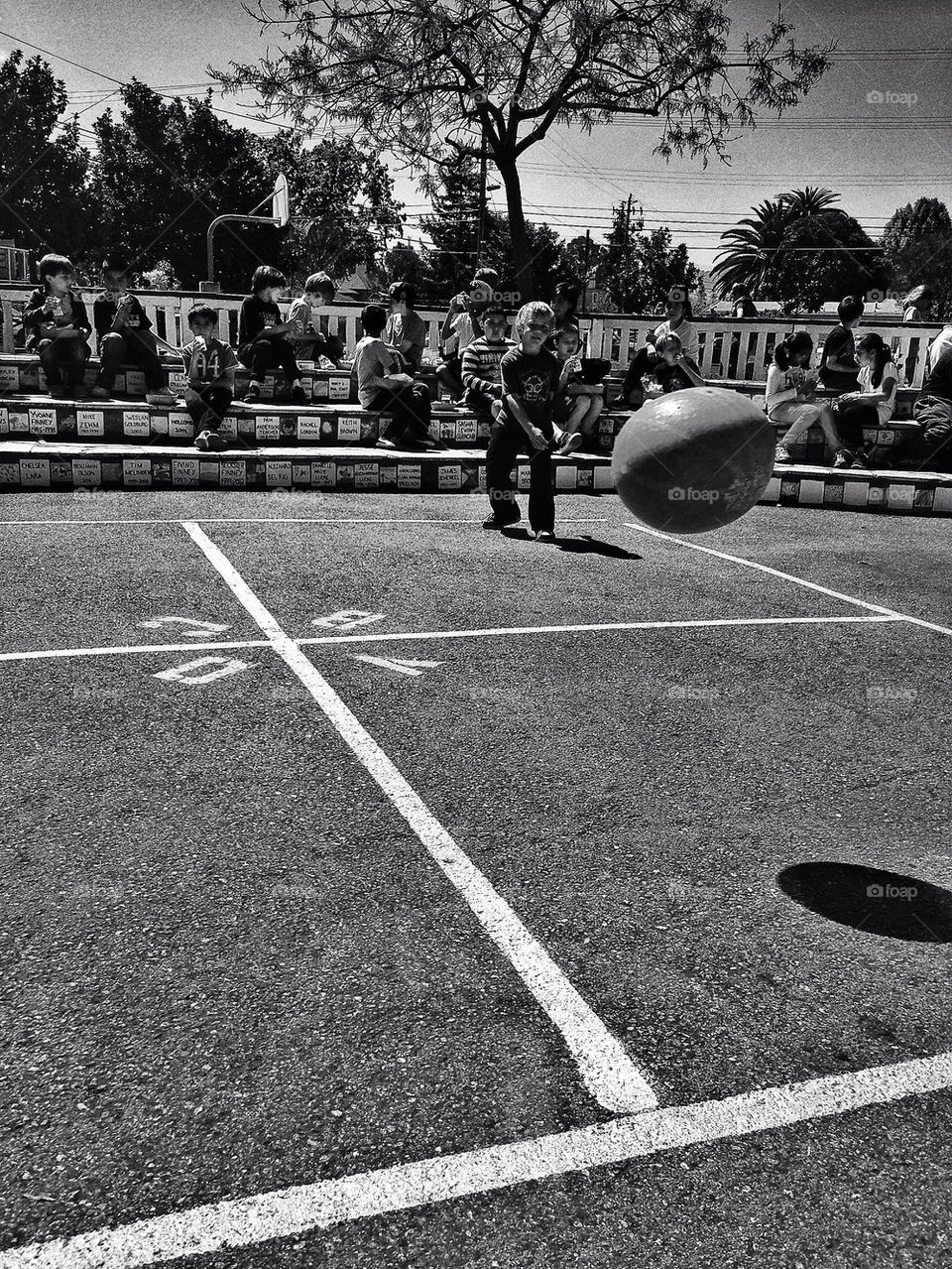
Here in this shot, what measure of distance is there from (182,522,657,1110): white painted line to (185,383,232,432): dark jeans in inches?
315

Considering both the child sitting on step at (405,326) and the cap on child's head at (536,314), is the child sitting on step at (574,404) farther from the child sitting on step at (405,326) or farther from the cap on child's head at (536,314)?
the cap on child's head at (536,314)

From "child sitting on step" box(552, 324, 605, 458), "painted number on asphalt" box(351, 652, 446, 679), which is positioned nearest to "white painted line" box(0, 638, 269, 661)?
"painted number on asphalt" box(351, 652, 446, 679)

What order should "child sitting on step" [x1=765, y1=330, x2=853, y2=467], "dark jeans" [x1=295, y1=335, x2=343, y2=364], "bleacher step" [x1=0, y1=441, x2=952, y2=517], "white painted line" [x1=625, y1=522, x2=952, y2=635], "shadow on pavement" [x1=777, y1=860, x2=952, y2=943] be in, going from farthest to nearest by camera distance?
"dark jeans" [x1=295, y1=335, x2=343, y2=364] < "child sitting on step" [x1=765, y1=330, x2=853, y2=467] < "bleacher step" [x1=0, y1=441, x2=952, y2=517] < "white painted line" [x1=625, y1=522, x2=952, y2=635] < "shadow on pavement" [x1=777, y1=860, x2=952, y2=943]

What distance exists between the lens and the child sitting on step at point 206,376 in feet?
41.2

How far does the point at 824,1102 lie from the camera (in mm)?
2717

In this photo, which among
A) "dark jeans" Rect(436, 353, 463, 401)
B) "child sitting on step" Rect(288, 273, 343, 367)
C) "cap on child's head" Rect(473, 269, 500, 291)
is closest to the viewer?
"dark jeans" Rect(436, 353, 463, 401)

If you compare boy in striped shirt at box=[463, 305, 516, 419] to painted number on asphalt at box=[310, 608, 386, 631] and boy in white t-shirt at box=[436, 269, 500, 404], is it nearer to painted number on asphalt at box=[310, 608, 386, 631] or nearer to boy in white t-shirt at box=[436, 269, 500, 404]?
boy in white t-shirt at box=[436, 269, 500, 404]

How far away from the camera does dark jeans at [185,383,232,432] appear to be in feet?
41.4

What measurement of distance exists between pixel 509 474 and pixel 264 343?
6.18 meters

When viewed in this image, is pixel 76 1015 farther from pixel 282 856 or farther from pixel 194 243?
pixel 194 243

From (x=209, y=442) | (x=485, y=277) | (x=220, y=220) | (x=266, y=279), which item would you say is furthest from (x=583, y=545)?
(x=220, y=220)

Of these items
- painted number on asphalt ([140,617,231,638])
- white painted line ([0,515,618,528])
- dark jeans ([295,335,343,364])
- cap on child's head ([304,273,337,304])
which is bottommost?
painted number on asphalt ([140,617,231,638])

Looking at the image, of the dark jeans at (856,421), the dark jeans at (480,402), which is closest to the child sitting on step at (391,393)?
the dark jeans at (480,402)

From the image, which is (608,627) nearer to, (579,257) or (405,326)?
(405,326)
